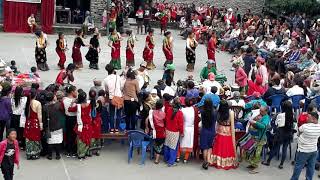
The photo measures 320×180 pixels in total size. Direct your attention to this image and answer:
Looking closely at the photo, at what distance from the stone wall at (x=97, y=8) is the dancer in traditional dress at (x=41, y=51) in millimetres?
9029

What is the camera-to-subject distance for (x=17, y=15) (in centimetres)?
2453

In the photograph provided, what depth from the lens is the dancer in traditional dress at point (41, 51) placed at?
17109 millimetres

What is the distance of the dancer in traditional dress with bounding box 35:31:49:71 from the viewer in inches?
674

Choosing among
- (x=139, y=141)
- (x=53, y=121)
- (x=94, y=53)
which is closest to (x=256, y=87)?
(x=139, y=141)

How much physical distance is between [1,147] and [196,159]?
13.6 ft

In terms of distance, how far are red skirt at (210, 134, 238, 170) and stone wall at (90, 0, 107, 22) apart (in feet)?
54.1

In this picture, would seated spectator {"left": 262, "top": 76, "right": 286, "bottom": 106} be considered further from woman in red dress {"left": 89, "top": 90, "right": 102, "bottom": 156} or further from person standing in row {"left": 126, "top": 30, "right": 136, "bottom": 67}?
person standing in row {"left": 126, "top": 30, "right": 136, "bottom": 67}

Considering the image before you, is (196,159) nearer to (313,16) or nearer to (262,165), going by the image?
(262,165)

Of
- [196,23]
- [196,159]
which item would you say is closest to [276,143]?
A: [196,159]

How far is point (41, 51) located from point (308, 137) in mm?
9761

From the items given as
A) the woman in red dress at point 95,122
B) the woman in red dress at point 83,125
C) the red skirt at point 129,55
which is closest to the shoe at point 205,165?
the woman in red dress at point 95,122

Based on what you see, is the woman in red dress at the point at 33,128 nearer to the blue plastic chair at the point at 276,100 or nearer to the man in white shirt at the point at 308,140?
the man in white shirt at the point at 308,140

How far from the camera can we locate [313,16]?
1083 inches

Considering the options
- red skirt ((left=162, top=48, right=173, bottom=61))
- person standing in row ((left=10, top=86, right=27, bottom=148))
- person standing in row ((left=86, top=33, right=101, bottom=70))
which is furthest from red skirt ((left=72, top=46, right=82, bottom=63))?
person standing in row ((left=10, top=86, right=27, bottom=148))
